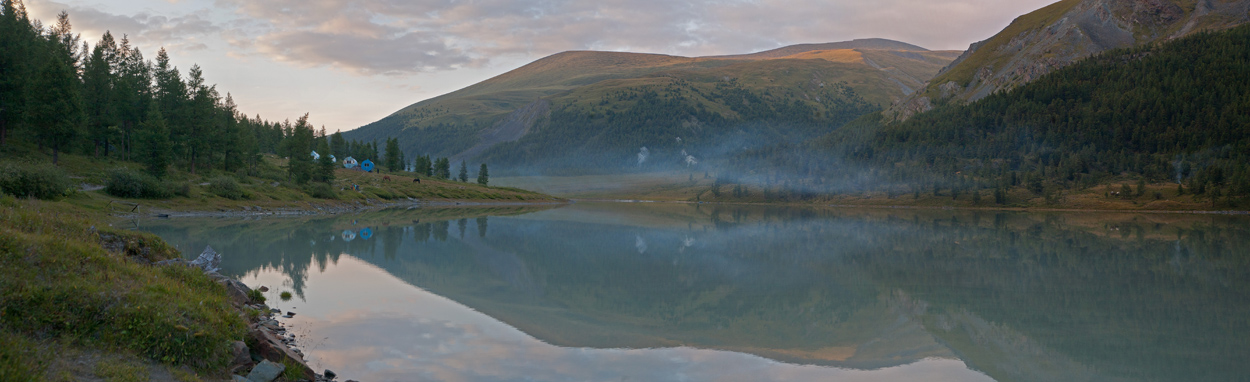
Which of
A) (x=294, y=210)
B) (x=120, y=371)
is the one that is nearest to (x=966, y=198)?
(x=294, y=210)

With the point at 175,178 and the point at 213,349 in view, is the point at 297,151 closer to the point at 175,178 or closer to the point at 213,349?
the point at 175,178

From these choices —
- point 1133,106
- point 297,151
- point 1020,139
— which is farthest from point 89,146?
point 1133,106

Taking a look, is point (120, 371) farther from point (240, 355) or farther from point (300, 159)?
point (300, 159)

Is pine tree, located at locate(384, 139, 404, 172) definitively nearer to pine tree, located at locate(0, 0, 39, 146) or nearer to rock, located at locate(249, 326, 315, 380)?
pine tree, located at locate(0, 0, 39, 146)

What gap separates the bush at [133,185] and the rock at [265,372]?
143ft

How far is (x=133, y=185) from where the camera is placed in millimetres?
42750

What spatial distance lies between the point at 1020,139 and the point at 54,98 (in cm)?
14796

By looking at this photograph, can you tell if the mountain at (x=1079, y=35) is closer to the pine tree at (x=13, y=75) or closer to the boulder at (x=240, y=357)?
the pine tree at (x=13, y=75)

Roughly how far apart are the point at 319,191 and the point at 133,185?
89.6 feet

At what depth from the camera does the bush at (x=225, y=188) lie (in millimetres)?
52500

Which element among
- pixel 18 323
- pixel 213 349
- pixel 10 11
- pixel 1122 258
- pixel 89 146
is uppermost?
pixel 10 11

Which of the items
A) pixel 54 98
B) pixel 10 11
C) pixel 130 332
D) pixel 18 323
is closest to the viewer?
pixel 18 323

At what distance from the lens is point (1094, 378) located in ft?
35.5

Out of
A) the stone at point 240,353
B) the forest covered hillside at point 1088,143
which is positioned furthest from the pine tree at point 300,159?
the forest covered hillside at point 1088,143
